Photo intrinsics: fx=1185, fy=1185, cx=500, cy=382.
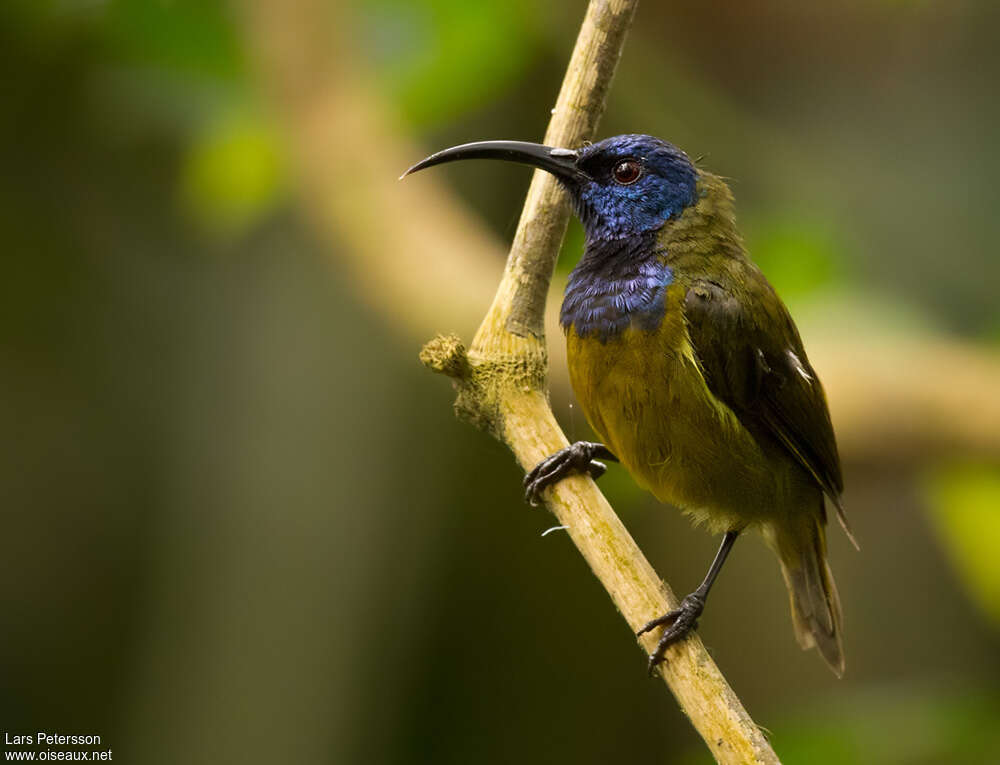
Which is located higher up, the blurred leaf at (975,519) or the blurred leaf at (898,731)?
the blurred leaf at (975,519)

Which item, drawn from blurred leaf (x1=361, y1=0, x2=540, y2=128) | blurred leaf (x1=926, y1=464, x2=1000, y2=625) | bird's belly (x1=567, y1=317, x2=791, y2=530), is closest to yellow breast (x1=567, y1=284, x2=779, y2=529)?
bird's belly (x1=567, y1=317, x2=791, y2=530)

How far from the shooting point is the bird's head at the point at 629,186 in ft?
10.1

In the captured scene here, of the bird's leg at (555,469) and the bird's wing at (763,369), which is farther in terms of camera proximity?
the bird's wing at (763,369)

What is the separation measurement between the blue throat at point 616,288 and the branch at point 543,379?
0.30 metres

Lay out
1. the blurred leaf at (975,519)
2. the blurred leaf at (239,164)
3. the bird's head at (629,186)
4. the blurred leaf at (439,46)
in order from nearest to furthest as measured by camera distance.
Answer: the bird's head at (629,186)
the blurred leaf at (975,519)
the blurred leaf at (439,46)
the blurred leaf at (239,164)

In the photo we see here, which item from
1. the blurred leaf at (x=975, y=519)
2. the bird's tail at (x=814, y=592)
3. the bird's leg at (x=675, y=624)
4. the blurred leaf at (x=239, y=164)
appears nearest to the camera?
the bird's leg at (x=675, y=624)

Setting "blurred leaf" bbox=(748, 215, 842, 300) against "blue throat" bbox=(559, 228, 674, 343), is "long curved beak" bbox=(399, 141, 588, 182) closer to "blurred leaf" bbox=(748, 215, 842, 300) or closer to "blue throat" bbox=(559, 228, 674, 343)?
"blue throat" bbox=(559, 228, 674, 343)

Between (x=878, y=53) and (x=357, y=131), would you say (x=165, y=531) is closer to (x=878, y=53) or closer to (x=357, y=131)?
(x=357, y=131)

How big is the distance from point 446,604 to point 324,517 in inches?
35.3

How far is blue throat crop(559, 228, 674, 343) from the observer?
9.47 ft

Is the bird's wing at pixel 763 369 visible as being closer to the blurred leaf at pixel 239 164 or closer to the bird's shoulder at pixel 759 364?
the bird's shoulder at pixel 759 364

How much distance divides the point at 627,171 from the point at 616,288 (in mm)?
367

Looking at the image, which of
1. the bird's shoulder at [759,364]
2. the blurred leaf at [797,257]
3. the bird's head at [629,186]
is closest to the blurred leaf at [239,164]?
the bird's head at [629,186]

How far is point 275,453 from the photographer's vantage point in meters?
5.69
